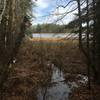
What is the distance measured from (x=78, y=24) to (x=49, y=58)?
10888 mm

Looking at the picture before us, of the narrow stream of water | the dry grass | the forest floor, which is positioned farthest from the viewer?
the dry grass

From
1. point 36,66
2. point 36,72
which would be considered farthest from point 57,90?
point 36,66

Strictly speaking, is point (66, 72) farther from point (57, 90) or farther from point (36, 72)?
point (57, 90)

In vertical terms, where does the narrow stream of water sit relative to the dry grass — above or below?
below

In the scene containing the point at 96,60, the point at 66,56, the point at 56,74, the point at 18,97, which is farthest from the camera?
the point at 66,56

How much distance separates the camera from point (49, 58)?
25.2 metres

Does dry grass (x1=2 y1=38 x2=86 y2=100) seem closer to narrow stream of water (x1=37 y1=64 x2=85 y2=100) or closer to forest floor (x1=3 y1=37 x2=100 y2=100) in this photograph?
forest floor (x1=3 y1=37 x2=100 y2=100)

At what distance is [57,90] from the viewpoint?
542 inches

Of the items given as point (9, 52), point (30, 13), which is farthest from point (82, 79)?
point (30, 13)

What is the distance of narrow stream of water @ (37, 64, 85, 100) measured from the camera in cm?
1224

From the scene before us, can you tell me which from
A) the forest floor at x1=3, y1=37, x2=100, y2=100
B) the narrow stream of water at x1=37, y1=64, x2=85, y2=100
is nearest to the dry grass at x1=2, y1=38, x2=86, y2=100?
the forest floor at x1=3, y1=37, x2=100, y2=100

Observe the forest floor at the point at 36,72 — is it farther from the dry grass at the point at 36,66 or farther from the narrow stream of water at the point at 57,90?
the narrow stream of water at the point at 57,90

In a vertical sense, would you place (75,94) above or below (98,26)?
below

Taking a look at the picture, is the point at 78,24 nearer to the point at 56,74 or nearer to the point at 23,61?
the point at 56,74
